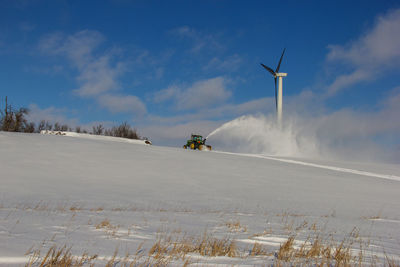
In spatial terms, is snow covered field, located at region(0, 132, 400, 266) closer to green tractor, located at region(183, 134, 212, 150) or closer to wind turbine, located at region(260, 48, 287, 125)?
green tractor, located at region(183, 134, 212, 150)

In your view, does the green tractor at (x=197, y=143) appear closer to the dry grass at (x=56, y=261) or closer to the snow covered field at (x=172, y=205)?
the snow covered field at (x=172, y=205)

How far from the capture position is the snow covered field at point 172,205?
466 centimetres

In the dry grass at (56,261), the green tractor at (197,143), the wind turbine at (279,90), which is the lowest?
the dry grass at (56,261)

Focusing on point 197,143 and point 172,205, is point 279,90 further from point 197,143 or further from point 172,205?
point 172,205

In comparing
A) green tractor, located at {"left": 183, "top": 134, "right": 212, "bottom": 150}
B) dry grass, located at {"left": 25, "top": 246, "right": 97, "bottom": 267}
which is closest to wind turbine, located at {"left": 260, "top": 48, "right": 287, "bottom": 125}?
green tractor, located at {"left": 183, "top": 134, "right": 212, "bottom": 150}

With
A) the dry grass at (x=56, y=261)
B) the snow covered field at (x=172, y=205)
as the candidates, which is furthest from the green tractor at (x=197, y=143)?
the dry grass at (x=56, y=261)

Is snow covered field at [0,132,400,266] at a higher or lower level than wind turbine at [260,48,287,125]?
lower

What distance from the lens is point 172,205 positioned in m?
12.6

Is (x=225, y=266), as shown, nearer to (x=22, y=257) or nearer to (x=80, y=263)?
(x=80, y=263)

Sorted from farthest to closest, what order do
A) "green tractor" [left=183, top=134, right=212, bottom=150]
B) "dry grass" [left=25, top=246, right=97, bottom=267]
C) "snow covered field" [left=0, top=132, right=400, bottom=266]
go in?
1. "green tractor" [left=183, top=134, right=212, bottom=150]
2. "snow covered field" [left=0, top=132, right=400, bottom=266]
3. "dry grass" [left=25, top=246, right=97, bottom=267]

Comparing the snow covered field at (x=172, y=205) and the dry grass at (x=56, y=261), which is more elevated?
the dry grass at (x=56, y=261)

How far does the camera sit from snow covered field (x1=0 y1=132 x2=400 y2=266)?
4.66 metres

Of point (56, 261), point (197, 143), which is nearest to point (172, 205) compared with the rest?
point (56, 261)

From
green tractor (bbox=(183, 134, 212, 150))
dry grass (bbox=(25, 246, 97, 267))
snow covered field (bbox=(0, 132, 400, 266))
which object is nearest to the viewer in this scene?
dry grass (bbox=(25, 246, 97, 267))
